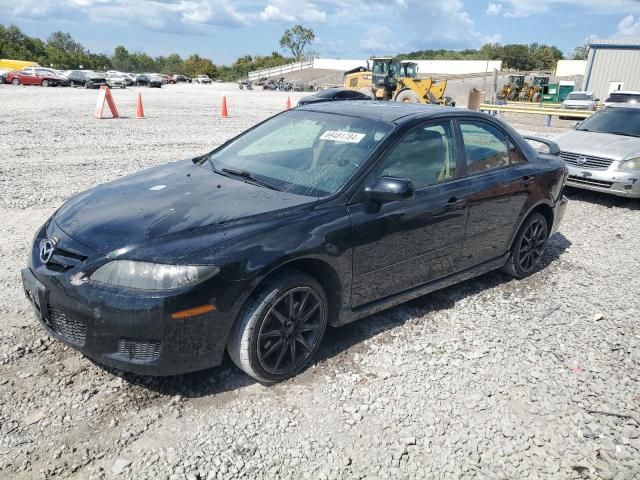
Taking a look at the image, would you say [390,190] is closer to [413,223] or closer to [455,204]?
[413,223]

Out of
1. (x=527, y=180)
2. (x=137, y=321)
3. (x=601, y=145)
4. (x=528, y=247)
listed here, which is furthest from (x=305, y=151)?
(x=601, y=145)

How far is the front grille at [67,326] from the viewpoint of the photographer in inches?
109

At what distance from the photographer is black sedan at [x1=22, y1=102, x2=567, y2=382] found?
2.70 m

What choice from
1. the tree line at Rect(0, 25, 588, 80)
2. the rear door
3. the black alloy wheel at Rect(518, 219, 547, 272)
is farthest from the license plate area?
the tree line at Rect(0, 25, 588, 80)

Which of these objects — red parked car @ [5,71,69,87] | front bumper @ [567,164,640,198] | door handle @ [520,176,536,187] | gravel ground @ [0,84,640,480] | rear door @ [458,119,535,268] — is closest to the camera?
gravel ground @ [0,84,640,480]

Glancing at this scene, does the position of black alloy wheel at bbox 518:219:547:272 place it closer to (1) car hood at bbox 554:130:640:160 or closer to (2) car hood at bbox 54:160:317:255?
(2) car hood at bbox 54:160:317:255

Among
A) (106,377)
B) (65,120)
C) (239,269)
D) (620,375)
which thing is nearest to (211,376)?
(106,377)

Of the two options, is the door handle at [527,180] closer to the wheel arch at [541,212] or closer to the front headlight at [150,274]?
the wheel arch at [541,212]

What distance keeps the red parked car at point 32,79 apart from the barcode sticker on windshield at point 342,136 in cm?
4377

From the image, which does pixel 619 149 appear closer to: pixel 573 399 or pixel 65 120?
pixel 573 399

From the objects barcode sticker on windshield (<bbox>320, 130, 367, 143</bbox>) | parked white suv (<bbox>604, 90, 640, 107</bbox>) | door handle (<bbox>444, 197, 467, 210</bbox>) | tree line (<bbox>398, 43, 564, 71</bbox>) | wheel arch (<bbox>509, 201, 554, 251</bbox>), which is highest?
tree line (<bbox>398, 43, 564, 71</bbox>)

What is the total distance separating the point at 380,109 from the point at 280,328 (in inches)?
81.7

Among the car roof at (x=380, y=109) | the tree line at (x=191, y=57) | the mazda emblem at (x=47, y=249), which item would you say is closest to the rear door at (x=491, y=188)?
the car roof at (x=380, y=109)

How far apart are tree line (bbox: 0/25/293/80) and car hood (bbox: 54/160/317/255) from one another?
83.6 meters
